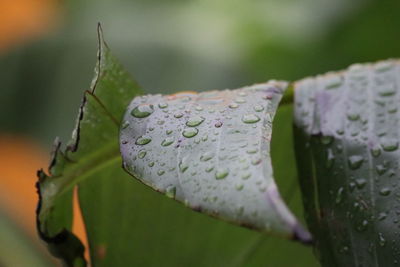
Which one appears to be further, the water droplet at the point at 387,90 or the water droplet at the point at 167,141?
the water droplet at the point at 387,90

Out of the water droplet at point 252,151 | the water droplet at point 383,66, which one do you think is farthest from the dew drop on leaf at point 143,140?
the water droplet at point 383,66

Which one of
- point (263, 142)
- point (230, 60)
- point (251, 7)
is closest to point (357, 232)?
point (263, 142)

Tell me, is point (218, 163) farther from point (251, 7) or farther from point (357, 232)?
point (251, 7)

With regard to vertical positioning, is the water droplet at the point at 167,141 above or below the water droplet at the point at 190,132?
below

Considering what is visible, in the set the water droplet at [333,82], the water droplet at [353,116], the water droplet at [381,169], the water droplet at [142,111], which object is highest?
the water droplet at [333,82]

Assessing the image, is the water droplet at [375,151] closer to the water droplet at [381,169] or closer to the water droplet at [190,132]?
the water droplet at [381,169]

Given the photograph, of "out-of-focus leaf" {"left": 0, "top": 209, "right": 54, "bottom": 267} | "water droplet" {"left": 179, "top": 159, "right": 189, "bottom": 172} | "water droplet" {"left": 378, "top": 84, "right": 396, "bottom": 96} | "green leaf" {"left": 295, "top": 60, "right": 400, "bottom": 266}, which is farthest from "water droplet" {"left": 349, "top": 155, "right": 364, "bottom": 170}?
"out-of-focus leaf" {"left": 0, "top": 209, "right": 54, "bottom": 267}
